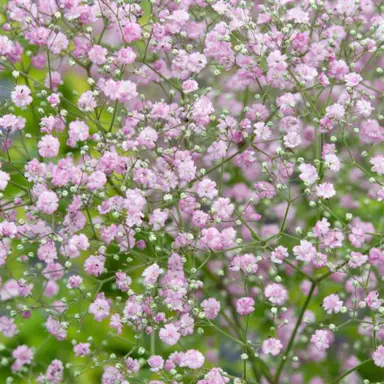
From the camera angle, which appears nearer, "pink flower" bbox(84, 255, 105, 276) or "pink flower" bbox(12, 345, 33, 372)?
"pink flower" bbox(84, 255, 105, 276)

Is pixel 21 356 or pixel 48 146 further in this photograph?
pixel 21 356

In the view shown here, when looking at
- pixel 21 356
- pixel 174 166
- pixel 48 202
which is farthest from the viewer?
pixel 21 356

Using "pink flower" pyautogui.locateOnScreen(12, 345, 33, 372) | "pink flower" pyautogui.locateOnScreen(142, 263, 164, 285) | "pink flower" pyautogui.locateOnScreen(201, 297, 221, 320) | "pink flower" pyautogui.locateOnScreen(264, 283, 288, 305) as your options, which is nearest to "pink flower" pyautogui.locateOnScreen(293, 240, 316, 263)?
"pink flower" pyautogui.locateOnScreen(264, 283, 288, 305)

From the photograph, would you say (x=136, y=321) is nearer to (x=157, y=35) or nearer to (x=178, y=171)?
(x=178, y=171)

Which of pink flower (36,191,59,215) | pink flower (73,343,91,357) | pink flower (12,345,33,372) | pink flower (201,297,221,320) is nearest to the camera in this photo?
pink flower (36,191,59,215)

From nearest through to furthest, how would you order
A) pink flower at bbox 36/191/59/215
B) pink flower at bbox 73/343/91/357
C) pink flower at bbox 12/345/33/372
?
1. pink flower at bbox 36/191/59/215
2. pink flower at bbox 73/343/91/357
3. pink flower at bbox 12/345/33/372

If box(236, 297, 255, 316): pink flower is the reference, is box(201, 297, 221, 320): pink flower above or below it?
below

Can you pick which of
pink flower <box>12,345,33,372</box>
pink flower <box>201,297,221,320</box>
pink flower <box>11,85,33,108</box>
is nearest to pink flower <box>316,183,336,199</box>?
pink flower <box>201,297,221,320</box>

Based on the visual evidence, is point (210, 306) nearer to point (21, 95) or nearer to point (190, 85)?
point (190, 85)

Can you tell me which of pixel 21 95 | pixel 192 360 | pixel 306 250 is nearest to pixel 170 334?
pixel 192 360

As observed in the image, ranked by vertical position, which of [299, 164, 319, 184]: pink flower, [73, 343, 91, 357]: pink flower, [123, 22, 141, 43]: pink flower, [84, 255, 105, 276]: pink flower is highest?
[123, 22, 141, 43]: pink flower

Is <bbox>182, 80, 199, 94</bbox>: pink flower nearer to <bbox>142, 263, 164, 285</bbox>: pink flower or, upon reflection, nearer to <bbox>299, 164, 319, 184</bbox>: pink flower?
<bbox>299, 164, 319, 184</bbox>: pink flower

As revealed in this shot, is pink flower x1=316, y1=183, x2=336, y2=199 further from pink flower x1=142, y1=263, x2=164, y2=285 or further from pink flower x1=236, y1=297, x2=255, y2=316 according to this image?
pink flower x1=142, y1=263, x2=164, y2=285

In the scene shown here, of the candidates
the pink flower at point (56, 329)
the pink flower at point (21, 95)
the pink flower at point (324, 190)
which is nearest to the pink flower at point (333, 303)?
the pink flower at point (324, 190)
